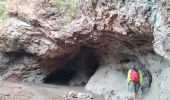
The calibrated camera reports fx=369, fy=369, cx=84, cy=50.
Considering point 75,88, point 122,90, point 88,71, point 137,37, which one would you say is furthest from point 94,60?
point 137,37

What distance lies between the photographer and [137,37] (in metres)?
10.6

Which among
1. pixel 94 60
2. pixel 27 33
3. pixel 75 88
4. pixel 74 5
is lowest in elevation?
pixel 75 88

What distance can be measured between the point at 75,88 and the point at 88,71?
1.45 meters

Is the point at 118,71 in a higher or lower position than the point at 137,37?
lower

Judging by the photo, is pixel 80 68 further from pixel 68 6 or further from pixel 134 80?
pixel 134 80

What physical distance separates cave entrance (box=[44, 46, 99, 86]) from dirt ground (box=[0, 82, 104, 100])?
3.48 feet

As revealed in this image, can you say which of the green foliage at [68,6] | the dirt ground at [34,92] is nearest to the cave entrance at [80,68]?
the dirt ground at [34,92]

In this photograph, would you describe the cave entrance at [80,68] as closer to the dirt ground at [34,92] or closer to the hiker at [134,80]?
the dirt ground at [34,92]

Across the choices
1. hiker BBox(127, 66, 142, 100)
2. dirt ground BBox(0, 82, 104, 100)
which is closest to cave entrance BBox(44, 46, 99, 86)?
dirt ground BBox(0, 82, 104, 100)

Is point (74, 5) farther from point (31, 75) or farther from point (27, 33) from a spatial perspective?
point (31, 75)

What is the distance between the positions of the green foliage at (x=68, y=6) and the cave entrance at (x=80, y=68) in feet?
7.02

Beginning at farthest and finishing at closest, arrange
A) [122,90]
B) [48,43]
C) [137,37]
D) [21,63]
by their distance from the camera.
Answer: [21,63] → [48,43] → [122,90] → [137,37]

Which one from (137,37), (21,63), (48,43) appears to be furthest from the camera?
(21,63)

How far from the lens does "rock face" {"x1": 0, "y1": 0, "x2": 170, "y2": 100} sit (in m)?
9.95
